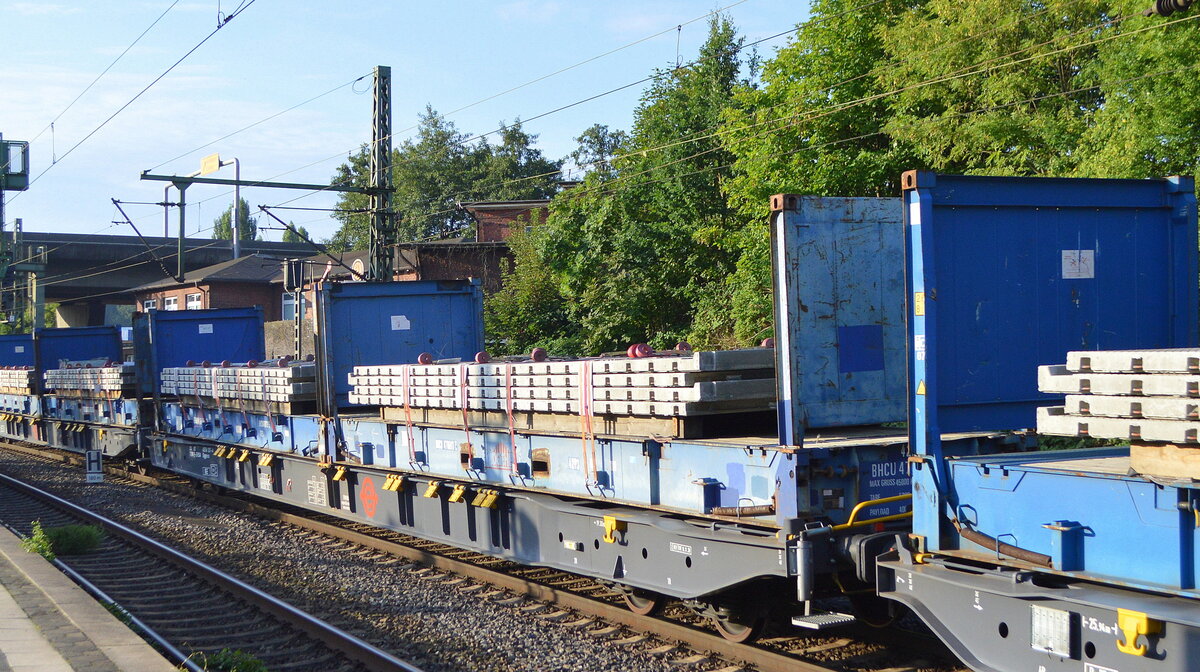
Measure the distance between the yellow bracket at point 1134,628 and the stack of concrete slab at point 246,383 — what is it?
33.6 ft

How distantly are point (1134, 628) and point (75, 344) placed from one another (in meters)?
29.3

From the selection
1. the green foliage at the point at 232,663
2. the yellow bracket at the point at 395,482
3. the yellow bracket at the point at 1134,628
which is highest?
the yellow bracket at the point at 1134,628

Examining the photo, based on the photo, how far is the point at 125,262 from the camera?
190 ft

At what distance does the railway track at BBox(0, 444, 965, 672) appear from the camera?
6.99 m

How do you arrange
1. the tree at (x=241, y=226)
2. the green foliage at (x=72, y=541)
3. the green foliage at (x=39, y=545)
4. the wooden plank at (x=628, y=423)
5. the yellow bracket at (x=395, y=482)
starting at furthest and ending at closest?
the tree at (x=241, y=226)
the green foliage at (x=72, y=541)
the green foliage at (x=39, y=545)
the yellow bracket at (x=395, y=482)
the wooden plank at (x=628, y=423)

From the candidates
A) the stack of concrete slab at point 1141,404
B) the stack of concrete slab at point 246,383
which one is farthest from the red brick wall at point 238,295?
the stack of concrete slab at point 1141,404

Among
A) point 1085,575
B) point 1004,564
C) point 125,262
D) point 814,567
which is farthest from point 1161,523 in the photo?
point 125,262

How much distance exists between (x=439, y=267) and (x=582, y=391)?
119 feet

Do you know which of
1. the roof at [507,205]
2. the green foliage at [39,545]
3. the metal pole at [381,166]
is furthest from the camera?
the roof at [507,205]

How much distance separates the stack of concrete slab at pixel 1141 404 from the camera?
4.18 metres

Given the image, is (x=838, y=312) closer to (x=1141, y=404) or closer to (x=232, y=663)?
(x=1141, y=404)

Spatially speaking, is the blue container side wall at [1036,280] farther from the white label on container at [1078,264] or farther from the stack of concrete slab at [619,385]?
the stack of concrete slab at [619,385]

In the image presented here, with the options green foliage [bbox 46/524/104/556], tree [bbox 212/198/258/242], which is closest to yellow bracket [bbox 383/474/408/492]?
green foliage [bbox 46/524/104/556]

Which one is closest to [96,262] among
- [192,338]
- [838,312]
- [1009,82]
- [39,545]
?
[192,338]
